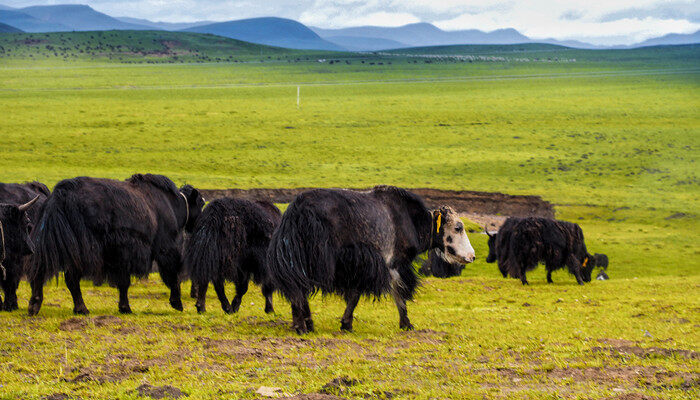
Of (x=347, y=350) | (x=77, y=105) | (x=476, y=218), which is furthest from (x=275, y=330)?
(x=77, y=105)

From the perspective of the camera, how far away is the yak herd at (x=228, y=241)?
8336 mm

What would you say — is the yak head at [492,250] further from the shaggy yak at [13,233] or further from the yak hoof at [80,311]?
the shaggy yak at [13,233]

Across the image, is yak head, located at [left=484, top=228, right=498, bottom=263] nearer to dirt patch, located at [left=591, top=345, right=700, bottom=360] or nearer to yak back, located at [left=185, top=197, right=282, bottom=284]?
yak back, located at [left=185, top=197, right=282, bottom=284]

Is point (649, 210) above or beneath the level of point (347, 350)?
beneath

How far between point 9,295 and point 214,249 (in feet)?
9.06

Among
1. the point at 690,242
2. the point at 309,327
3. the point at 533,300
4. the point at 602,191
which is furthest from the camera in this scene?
the point at 602,191

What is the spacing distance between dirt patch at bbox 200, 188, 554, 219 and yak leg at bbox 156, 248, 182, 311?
19121 millimetres

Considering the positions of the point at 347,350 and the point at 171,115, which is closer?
the point at 347,350

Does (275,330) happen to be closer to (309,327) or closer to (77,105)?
(309,327)

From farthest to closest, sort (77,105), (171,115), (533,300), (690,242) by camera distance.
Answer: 1. (77,105)
2. (171,115)
3. (690,242)
4. (533,300)

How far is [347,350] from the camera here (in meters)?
7.56

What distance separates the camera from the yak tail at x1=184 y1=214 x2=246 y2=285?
1005 cm

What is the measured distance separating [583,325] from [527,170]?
28790 mm

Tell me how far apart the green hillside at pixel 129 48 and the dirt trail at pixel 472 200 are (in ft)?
250
